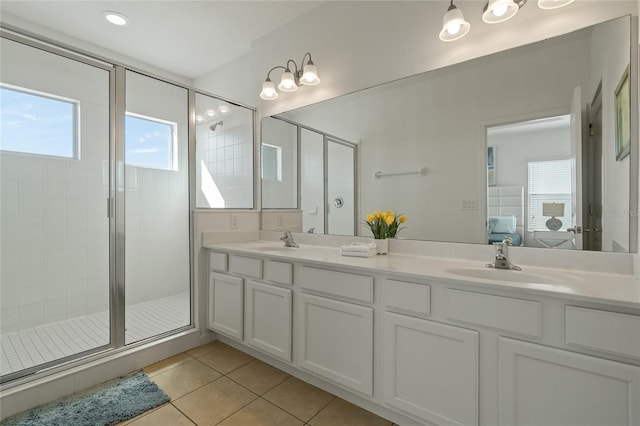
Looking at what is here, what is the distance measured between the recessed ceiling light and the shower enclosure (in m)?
0.53

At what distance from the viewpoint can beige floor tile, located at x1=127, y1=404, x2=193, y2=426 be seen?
1518mm

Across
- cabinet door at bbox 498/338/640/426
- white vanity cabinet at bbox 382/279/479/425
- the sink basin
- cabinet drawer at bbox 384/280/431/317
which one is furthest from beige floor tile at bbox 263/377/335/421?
the sink basin

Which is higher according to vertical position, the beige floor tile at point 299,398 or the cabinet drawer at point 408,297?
the cabinet drawer at point 408,297

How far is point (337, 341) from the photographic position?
Result: 161cm

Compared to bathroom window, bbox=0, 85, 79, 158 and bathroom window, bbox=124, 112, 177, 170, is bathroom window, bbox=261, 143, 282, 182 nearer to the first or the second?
bathroom window, bbox=124, 112, 177, 170

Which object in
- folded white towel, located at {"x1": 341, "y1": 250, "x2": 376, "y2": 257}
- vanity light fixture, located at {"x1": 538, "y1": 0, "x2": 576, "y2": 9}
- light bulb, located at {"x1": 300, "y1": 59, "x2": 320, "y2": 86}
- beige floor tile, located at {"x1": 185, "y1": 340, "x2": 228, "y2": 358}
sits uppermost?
light bulb, located at {"x1": 300, "y1": 59, "x2": 320, "y2": 86}

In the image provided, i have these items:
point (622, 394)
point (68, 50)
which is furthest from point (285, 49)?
point (622, 394)

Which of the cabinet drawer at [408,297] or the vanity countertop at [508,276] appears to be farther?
the cabinet drawer at [408,297]

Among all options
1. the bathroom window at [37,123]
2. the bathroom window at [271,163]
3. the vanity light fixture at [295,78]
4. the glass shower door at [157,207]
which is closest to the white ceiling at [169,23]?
the vanity light fixture at [295,78]

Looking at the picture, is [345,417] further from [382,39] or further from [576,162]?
[382,39]

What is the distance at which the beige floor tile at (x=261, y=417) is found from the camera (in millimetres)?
1515

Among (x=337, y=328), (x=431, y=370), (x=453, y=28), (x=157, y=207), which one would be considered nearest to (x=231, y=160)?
(x=157, y=207)

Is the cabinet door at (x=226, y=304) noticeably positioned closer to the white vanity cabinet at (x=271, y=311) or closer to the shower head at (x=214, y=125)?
the white vanity cabinet at (x=271, y=311)

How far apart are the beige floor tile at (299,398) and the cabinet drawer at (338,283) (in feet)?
2.09
